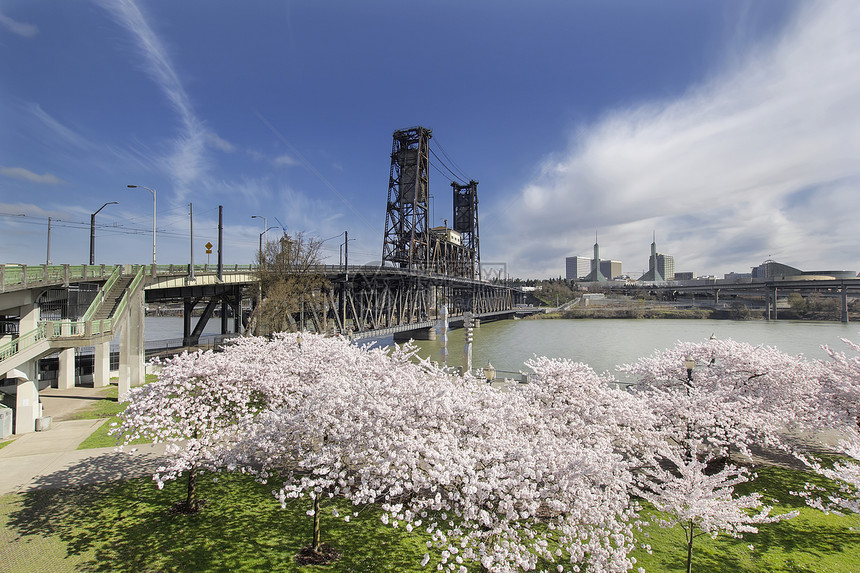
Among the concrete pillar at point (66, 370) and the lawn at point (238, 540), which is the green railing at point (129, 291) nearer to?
the concrete pillar at point (66, 370)

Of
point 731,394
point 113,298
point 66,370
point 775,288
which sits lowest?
point 66,370

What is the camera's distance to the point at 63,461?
1394 centimetres

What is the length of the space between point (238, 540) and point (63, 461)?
8878 millimetres

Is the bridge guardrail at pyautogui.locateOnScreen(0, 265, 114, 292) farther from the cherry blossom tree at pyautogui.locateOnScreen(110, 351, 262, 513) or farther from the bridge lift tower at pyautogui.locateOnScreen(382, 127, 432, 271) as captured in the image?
the bridge lift tower at pyautogui.locateOnScreen(382, 127, 432, 271)

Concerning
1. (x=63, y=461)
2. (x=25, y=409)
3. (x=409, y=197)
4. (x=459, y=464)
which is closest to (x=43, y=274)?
(x=25, y=409)

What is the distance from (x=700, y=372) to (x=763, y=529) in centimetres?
834

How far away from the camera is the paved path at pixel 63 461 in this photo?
12.5m

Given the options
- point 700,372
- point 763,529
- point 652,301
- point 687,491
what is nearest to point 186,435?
point 687,491

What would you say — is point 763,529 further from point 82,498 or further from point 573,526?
point 82,498

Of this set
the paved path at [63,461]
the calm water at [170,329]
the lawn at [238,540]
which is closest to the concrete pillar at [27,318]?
the paved path at [63,461]

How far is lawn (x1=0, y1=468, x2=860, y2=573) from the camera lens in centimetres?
887

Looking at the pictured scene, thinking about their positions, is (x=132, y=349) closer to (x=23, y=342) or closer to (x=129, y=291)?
(x=129, y=291)

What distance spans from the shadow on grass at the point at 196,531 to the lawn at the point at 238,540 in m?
0.02

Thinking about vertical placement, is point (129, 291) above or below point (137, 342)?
above
